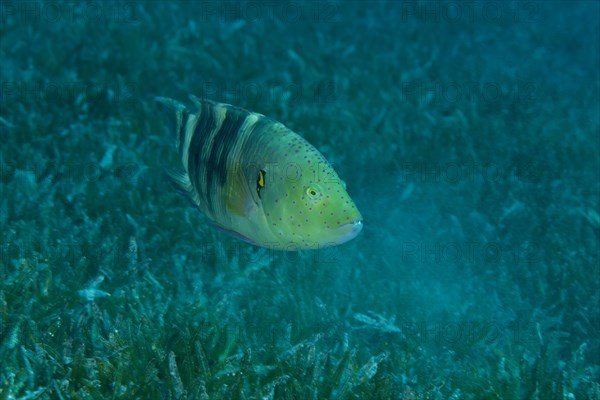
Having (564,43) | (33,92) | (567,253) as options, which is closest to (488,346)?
(567,253)

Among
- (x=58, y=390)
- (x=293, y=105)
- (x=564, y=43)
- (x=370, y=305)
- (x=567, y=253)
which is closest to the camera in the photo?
(x=58, y=390)

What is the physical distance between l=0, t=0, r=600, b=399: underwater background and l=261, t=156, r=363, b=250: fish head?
29.9 inches

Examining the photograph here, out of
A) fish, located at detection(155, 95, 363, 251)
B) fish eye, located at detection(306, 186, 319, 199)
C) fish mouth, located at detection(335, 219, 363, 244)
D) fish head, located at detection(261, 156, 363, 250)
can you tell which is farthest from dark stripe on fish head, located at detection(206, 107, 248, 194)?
fish mouth, located at detection(335, 219, 363, 244)

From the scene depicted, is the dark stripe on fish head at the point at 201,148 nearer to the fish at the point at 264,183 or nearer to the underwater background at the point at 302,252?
the fish at the point at 264,183

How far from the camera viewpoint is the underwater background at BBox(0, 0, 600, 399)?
10.7 ft

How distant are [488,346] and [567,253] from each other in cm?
145

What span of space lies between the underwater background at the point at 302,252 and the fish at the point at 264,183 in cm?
71

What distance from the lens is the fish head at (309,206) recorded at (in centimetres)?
291

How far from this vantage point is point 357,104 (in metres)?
6.93

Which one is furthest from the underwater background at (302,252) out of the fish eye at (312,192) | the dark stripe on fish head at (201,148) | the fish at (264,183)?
the fish eye at (312,192)

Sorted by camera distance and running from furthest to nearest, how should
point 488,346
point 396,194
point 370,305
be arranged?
1. point 396,194
2. point 370,305
3. point 488,346

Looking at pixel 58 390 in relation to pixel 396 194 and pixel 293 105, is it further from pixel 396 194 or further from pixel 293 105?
A: pixel 293 105

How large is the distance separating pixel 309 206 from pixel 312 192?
0.24 ft

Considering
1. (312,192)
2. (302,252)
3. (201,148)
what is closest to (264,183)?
(312,192)
